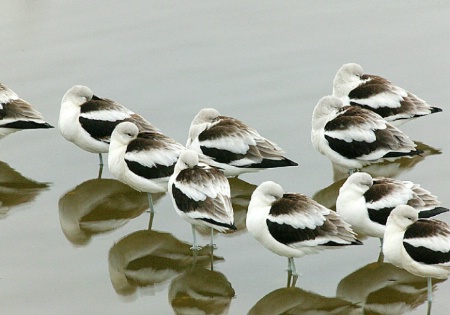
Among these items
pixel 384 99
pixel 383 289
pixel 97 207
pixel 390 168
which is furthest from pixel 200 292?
pixel 384 99

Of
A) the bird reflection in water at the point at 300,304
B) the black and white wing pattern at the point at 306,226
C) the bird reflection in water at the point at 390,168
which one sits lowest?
the bird reflection in water at the point at 300,304

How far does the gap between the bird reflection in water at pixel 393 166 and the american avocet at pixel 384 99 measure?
1.82 feet

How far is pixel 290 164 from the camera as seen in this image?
43.3ft

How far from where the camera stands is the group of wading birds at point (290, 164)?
10.7 meters

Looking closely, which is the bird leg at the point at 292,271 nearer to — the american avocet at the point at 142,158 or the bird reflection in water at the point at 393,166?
the american avocet at the point at 142,158

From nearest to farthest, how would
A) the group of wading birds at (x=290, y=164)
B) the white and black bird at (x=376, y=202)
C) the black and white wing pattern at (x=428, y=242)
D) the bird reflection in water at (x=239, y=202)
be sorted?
the black and white wing pattern at (x=428, y=242) → the group of wading birds at (x=290, y=164) → the white and black bird at (x=376, y=202) → the bird reflection in water at (x=239, y=202)

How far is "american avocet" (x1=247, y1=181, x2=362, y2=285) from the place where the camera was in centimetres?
1085

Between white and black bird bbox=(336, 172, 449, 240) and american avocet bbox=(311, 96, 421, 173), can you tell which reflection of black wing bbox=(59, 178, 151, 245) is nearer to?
american avocet bbox=(311, 96, 421, 173)

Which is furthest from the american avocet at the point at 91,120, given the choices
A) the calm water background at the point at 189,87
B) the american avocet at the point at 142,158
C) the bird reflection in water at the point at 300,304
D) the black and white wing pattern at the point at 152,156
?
the bird reflection in water at the point at 300,304

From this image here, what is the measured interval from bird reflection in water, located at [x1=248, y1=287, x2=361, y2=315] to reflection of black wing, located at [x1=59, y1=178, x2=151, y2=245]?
278 cm

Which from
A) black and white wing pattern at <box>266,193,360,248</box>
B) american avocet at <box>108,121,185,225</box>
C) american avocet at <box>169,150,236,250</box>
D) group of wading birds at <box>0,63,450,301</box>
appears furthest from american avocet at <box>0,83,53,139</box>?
black and white wing pattern at <box>266,193,360,248</box>

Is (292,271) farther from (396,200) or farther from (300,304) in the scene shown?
(396,200)

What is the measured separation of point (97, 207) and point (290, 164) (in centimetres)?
265

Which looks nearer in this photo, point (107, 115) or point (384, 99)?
point (107, 115)
